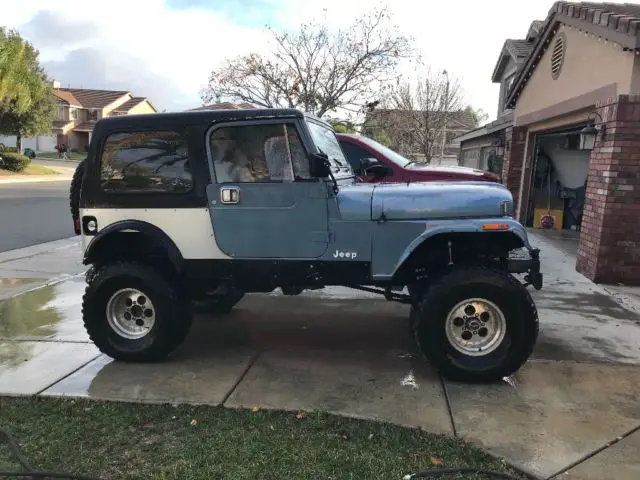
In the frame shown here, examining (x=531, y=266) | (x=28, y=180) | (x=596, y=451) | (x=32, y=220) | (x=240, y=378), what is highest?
(x=531, y=266)

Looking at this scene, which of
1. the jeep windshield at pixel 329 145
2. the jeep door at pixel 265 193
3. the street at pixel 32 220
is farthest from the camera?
the street at pixel 32 220

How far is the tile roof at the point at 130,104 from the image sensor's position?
61.6 meters

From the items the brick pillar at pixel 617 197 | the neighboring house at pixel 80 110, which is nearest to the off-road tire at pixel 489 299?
the brick pillar at pixel 617 197

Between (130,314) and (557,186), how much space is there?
11.3m

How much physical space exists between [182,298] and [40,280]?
4.02 m

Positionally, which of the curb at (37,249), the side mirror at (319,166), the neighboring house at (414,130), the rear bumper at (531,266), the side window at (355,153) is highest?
the neighboring house at (414,130)

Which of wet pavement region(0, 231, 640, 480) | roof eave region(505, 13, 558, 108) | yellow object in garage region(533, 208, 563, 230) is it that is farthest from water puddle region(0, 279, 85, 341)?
yellow object in garage region(533, 208, 563, 230)

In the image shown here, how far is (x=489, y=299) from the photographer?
4211mm

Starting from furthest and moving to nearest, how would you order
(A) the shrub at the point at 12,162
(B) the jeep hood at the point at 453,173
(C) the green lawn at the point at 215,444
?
(A) the shrub at the point at 12,162 < (B) the jeep hood at the point at 453,173 < (C) the green lawn at the point at 215,444

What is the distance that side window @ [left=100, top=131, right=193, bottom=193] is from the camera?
4539mm

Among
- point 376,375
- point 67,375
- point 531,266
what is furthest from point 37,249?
point 531,266

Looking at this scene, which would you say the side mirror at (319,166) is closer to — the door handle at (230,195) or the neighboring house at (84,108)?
the door handle at (230,195)

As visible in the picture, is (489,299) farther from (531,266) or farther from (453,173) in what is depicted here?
(453,173)

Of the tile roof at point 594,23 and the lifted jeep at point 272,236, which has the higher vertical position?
the tile roof at point 594,23
